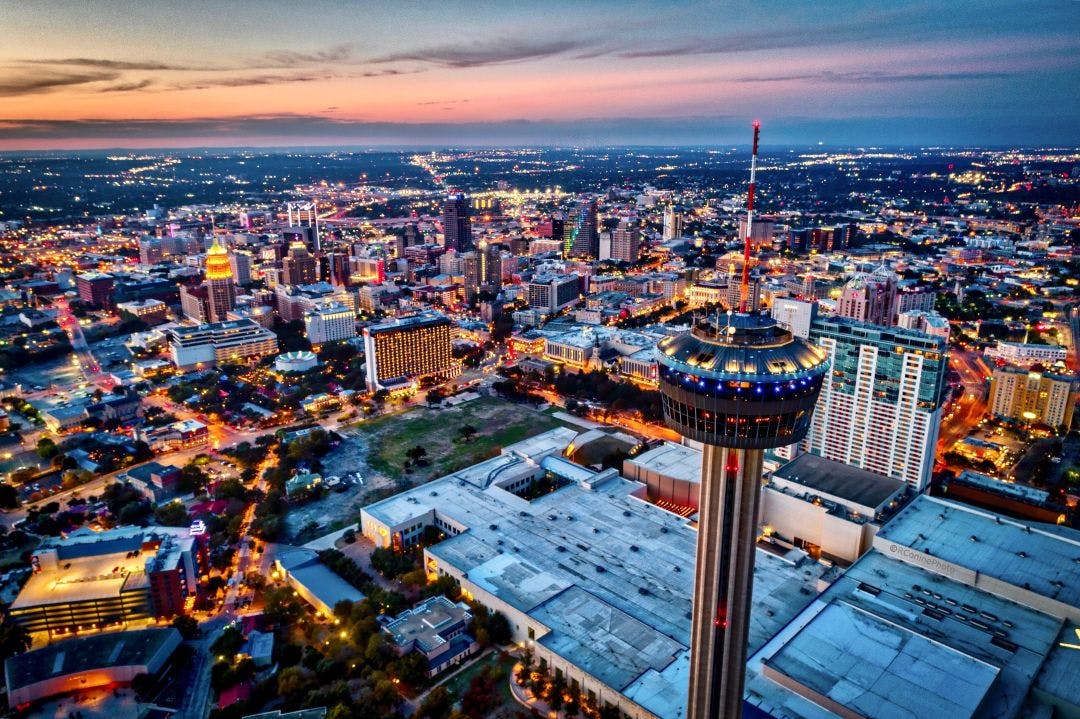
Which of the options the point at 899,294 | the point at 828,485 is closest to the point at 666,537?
the point at 828,485

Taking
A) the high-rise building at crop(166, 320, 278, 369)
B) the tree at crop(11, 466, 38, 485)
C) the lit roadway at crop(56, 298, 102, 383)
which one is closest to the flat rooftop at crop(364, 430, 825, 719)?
the tree at crop(11, 466, 38, 485)

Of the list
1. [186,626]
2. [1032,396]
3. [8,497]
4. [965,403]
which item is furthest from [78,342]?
[1032,396]

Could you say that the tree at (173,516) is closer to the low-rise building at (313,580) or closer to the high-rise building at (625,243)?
the low-rise building at (313,580)

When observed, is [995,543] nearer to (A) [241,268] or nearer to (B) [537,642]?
(B) [537,642]

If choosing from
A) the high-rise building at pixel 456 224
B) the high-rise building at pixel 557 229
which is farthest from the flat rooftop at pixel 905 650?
the high-rise building at pixel 557 229

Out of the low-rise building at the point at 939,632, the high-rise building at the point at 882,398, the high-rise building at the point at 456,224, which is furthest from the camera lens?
the high-rise building at the point at 456,224

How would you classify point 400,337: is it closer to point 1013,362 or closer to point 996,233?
point 1013,362

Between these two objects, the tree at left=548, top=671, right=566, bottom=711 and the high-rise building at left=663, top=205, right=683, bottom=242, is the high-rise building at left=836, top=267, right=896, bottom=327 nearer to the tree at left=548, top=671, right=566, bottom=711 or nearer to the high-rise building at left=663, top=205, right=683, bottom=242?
the tree at left=548, top=671, right=566, bottom=711
